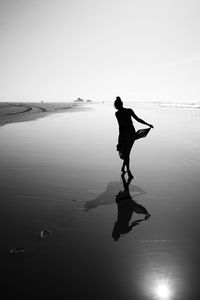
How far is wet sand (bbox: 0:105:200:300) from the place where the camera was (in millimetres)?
3490

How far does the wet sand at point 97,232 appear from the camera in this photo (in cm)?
349

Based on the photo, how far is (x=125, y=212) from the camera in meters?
6.00

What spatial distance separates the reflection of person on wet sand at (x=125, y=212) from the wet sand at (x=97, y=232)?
0.12 feet

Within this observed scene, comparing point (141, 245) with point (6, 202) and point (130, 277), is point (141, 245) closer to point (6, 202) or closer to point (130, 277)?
point (130, 277)

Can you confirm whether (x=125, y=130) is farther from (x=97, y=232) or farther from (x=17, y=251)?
(x=17, y=251)

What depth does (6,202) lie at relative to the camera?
6.40 metres

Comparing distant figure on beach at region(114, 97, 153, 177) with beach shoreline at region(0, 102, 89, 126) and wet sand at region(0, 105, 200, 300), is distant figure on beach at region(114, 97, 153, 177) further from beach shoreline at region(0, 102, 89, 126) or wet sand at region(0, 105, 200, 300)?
beach shoreline at region(0, 102, 89, 126)

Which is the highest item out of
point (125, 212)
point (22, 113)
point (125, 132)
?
point (125, 132)

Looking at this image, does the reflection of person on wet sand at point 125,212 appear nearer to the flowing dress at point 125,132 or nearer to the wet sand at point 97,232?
the wet sand at point 97,232

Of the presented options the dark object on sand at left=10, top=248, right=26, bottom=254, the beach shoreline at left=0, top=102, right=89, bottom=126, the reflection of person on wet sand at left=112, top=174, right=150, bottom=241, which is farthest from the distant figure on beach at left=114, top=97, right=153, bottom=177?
the beach shoreline at left=0, top=102, right=89, bottom=126

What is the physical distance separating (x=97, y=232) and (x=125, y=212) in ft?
3.90

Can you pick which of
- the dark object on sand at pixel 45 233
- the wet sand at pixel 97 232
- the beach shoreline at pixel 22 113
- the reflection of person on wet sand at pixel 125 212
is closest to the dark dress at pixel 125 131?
the wet sand at pixel 97 232

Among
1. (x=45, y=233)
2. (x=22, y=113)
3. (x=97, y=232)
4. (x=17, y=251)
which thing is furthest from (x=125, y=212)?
(x=22, y=113)

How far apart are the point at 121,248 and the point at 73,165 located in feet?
19.9
